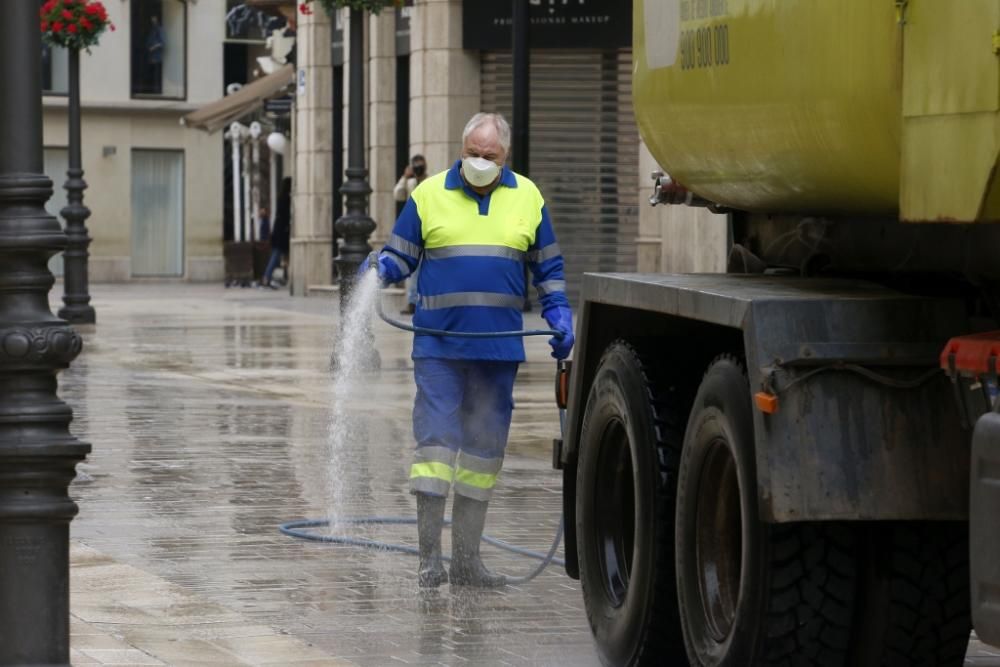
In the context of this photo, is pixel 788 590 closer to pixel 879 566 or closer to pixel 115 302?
pixel 879 566

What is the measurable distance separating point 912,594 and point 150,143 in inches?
1876

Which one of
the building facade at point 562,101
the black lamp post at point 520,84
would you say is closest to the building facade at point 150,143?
the building facade at point 562,101

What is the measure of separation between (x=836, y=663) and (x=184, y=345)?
19387 mm

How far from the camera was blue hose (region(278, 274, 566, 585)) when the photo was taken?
28.9 ft

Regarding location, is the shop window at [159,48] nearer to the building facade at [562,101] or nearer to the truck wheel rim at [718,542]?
the building facade at [562,101]

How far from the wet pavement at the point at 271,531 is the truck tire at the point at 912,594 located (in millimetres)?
1524

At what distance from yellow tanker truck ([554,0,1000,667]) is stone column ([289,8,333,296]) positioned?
31189 millimetres

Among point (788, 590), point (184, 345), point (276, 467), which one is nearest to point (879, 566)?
point (788, 590)

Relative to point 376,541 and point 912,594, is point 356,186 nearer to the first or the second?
point 376,541

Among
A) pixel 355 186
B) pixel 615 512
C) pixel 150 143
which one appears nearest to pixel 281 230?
pixel 150 143

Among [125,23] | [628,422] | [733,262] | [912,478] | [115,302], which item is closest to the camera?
[912,478]

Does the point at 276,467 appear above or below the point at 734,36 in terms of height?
below

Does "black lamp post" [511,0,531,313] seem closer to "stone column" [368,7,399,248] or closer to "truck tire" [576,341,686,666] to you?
"stone column" [368,7,399,248]

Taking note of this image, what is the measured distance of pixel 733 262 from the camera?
7574 millimetres
